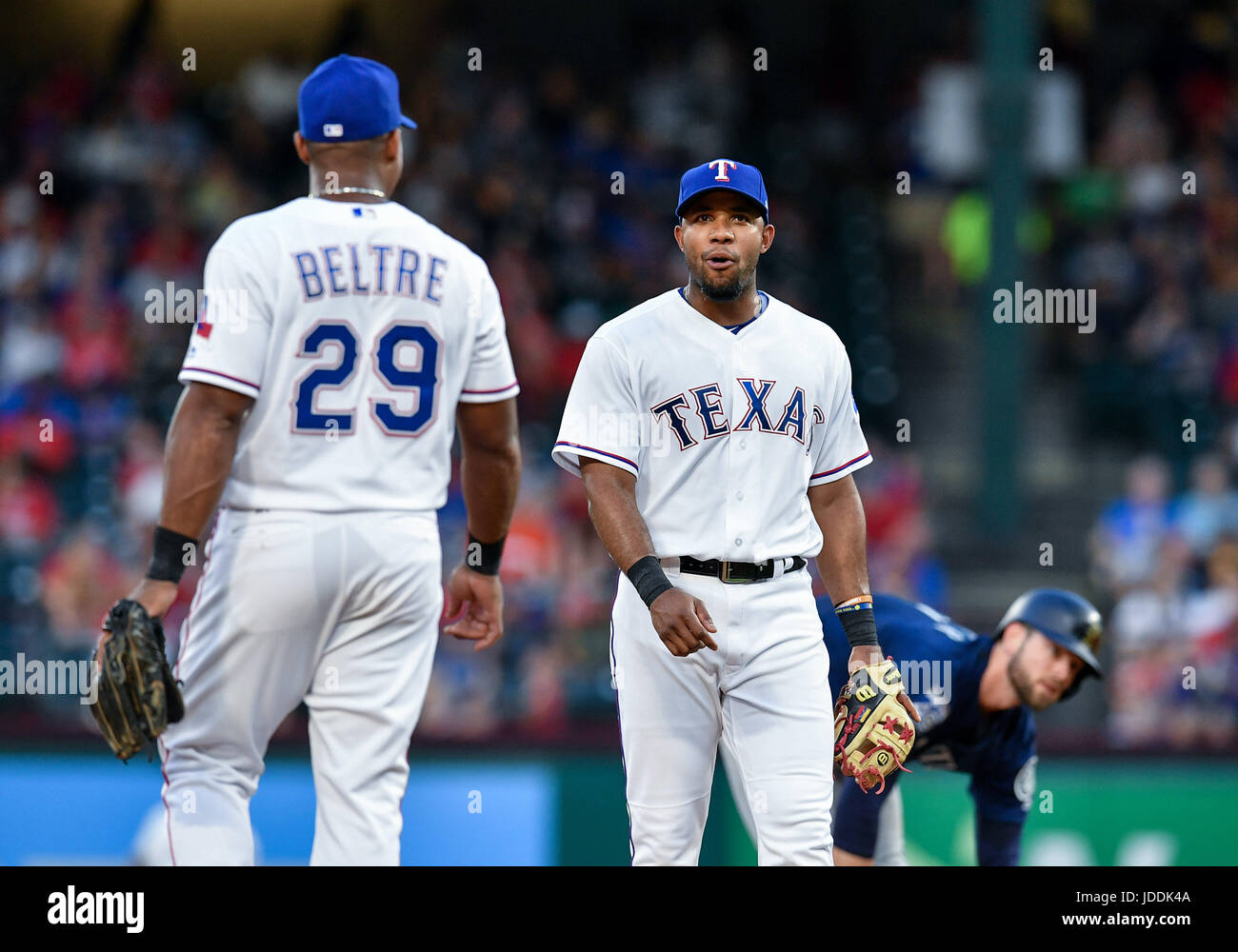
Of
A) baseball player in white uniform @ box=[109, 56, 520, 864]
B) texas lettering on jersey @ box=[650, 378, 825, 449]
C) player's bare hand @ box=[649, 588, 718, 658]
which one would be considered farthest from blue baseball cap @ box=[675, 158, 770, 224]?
player's bare hand @ box=[649, 588, 718, 658]

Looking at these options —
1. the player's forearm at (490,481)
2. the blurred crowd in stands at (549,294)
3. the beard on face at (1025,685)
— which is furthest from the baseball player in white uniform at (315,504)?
the blurred crowd in stands at (549,294)

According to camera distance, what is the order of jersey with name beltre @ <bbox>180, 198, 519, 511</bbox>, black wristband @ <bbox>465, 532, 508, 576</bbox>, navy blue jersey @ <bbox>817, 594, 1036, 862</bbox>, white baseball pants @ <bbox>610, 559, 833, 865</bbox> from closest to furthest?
jersey with name beltre @ <bbox>180, 198, 519, 511</bbox> → white baseball pants @ <bbox>610, 559, 833, 865</bbox> → black wristband @ <bbox>465, 532, 508, 576</bbox> → navy blue jersey @ <bbox>817, 594, 1036, 862</bbox>

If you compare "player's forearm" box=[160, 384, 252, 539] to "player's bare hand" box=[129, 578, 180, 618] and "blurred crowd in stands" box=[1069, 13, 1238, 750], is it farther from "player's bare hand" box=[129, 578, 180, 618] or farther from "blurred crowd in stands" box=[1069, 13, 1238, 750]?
"blurred crowd in stands" box=[1069, 13, 1238, 750]

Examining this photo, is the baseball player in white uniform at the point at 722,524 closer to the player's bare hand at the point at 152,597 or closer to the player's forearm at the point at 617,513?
the player's forearm at the point at 617,513

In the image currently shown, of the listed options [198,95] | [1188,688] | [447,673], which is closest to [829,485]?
[447,673]

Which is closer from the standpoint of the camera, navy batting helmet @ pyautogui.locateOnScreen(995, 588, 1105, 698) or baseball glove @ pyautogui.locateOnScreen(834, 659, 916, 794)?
baseball glove @ pyautogui.locateOnScreen(834, 659, 916, 794)

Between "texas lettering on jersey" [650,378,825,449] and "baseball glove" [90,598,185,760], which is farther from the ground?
"texas lettering on jersey" [650,378,825,449]

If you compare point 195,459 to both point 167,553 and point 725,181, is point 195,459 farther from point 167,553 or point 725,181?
point 725,181
